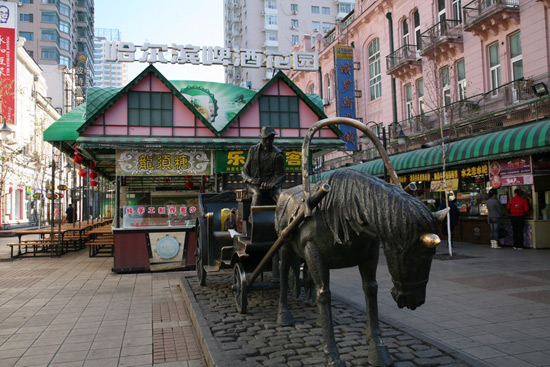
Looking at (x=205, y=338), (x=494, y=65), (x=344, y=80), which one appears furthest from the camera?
(x=344, y=80)

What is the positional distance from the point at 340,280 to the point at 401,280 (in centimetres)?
635

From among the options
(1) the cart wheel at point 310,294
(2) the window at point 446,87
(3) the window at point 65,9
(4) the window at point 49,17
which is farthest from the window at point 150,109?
(3) the window at point 65,9

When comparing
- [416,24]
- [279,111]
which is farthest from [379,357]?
[416,24]

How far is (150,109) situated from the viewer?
1258cm

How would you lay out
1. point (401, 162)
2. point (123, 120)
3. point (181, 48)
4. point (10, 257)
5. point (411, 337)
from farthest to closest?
1. point (401, 162)
2. point (181, 48)
3. point (10, 257)
4. point (123, 120)
5. point (411, 337)

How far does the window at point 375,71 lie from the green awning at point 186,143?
15538 millimetres

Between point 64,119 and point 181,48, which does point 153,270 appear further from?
point 181,48

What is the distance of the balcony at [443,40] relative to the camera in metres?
19.9

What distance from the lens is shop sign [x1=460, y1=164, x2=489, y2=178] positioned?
15.6 metres

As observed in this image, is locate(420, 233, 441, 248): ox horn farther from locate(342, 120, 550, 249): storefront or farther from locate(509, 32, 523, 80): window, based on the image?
locate(509, 32, 523, 80): window

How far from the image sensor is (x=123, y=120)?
1226 centimetres

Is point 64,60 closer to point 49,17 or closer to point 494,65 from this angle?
point 49,17

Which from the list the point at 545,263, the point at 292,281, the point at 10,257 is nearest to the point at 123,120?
the point at 10,257

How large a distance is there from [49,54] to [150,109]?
58.1 meters
